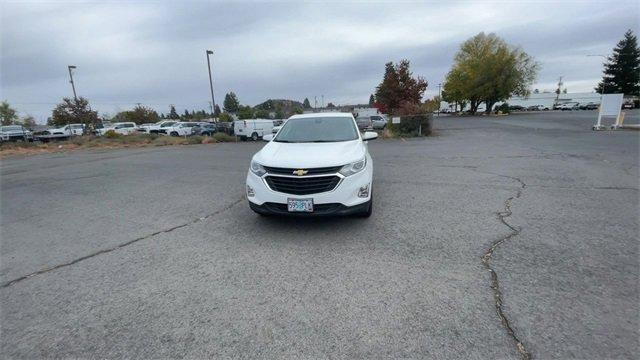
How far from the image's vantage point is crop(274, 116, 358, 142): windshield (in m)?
5.44

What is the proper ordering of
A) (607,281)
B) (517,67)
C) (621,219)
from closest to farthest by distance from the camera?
(607,281) < (621,219) < (517,67)

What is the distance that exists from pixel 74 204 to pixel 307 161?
560cm

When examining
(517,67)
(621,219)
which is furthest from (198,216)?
(517,67)

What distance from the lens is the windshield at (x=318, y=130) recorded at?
5.44 meters

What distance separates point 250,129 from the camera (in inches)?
1080

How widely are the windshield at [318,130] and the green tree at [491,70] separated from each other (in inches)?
2150

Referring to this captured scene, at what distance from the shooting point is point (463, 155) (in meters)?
11.7

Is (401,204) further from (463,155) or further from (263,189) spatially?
(463,155)

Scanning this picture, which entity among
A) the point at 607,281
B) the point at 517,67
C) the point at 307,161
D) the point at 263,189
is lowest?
the point at 607,281

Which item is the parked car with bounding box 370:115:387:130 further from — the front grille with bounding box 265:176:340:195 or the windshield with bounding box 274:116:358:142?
the front grille with bounding box 265:176:340:195

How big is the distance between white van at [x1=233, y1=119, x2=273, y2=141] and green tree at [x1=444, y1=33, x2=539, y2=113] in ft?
136

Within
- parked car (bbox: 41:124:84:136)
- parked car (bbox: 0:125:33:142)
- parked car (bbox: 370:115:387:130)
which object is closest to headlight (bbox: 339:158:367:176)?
parked car (bbox: 370:115:387:130)

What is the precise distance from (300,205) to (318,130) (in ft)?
7.06

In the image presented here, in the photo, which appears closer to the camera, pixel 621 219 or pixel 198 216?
pixel 621 219
